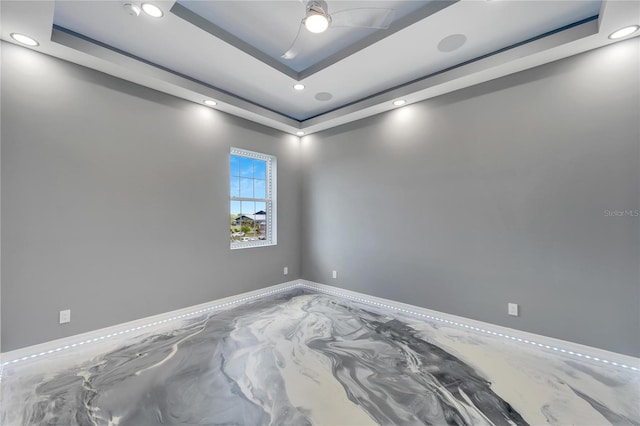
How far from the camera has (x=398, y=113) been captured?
11.8 ft

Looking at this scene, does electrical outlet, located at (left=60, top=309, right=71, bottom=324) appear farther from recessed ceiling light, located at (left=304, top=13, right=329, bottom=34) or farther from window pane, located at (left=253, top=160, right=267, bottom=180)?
recessed ceiling light, located at (left=304, top=13, right=329, bottom=34)

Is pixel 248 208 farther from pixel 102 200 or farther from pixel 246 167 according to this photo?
pixel 102 200

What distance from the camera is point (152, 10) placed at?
2086mm

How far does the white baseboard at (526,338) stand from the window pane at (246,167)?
8.71 ft

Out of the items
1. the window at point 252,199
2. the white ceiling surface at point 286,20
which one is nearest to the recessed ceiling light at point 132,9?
the white ceiling surface at point 286,20

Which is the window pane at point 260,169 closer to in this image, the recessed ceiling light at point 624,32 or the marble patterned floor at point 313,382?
the marble patterned floor at point 313,382

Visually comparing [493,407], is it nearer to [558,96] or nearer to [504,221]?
[504,221]

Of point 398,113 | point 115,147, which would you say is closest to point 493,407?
point 398,113

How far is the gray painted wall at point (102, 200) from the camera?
228 cm

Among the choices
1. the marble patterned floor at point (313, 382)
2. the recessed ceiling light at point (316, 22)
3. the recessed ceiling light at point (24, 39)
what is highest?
the recessed ceiling light at point (24, 39)

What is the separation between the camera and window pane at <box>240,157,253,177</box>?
13.5 feet

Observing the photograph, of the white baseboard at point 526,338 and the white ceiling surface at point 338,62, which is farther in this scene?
the white baseboard at point 526,338

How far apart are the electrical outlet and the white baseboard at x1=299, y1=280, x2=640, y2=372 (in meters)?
3.34

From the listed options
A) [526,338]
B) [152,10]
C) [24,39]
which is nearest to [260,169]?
[152,10]
